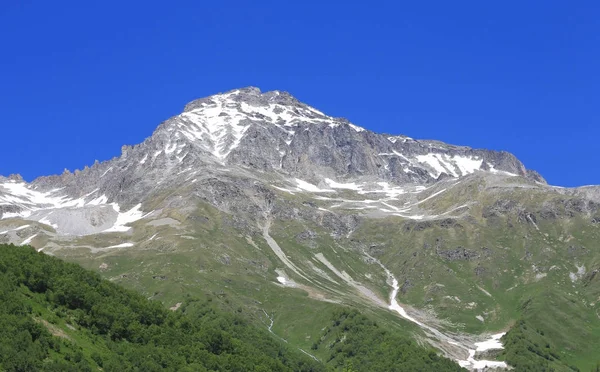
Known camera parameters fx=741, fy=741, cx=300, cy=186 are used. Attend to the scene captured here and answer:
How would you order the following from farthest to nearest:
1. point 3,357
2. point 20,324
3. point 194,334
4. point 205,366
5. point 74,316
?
point 194,334
point 205,366
point 74,316
point 20,324
point 3,357

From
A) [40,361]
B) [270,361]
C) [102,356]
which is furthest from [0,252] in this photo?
[270,361]

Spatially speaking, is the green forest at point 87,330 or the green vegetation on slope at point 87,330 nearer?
the green forest at point 87,330

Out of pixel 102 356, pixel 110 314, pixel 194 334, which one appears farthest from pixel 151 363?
pixel 194 334

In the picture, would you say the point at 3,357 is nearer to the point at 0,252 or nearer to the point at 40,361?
the point at 40,361

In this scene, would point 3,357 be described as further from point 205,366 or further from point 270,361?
point 270,361

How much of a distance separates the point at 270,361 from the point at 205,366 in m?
35.3

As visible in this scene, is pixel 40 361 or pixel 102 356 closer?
pixel 40 361

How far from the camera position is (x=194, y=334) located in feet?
541

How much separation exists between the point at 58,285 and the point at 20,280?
296 inches

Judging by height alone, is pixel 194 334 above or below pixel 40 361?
above

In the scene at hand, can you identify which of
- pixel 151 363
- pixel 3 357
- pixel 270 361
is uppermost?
pixel 270 361

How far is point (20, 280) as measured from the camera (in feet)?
449

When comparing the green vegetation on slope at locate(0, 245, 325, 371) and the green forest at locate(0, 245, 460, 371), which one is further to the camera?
the green vegetation on slope at locate(0, 245, 325, 371)

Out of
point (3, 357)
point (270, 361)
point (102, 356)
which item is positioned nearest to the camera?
point (3, 357)
